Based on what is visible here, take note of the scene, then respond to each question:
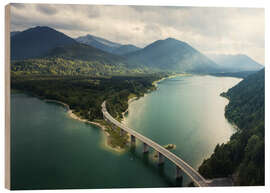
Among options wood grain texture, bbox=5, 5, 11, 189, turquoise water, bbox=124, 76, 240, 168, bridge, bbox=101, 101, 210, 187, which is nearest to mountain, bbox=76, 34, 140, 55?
turquoise water, bbox=124, 76, 240, 168

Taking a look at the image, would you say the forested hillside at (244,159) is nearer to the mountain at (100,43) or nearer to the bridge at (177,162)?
the bridge at (177,162)

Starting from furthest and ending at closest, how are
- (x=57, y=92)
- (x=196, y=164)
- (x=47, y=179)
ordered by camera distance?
(x=57, y=92) → (x=196, y=164) → (x=47, y=179)

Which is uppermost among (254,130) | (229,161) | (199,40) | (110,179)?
(199,40)

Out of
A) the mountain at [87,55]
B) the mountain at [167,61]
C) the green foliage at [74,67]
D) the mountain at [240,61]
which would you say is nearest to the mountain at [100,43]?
the mountain at [87,55]

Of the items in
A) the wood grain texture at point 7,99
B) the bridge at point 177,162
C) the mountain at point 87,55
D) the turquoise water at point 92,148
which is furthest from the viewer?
the mountain at point 87,55

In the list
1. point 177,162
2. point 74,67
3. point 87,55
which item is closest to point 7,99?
point 177,162

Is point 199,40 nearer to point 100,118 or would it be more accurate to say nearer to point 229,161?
point 229,161

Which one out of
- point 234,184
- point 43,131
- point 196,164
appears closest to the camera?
point 234,184

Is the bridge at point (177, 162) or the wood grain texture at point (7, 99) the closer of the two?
the wood grain texture at point (7, 99)

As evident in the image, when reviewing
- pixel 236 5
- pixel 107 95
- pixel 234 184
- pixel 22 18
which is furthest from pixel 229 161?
pixel 107 95
